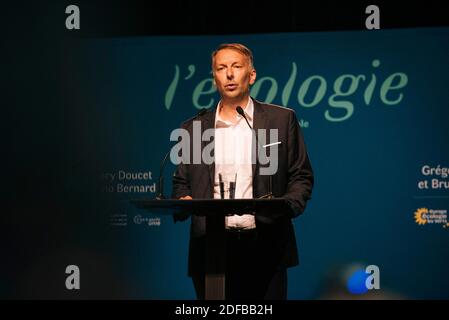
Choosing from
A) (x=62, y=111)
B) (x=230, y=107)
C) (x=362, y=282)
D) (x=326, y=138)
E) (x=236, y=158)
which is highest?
(x=62, y=111)

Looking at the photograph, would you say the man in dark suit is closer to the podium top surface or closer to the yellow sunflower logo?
the podium top surface

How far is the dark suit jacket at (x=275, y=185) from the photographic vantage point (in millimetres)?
3883

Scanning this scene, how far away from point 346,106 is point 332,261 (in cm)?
119

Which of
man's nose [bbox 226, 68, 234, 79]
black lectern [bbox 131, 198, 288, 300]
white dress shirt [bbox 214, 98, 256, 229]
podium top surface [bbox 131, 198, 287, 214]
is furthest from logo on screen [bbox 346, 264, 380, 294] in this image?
podium top surface [bbox 131, 198, 287, 214]

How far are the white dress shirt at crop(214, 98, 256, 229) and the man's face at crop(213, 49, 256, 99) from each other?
0.11 metres

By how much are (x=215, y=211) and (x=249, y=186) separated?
0.73 meters

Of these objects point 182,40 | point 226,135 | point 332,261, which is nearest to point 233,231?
point 226,135

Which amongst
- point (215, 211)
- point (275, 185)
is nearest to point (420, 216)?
point (275, 185)

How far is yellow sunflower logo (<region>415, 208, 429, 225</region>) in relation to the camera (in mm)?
5613

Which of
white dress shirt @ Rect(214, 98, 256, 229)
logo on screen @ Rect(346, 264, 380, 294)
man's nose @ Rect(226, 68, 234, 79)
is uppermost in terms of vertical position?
man's nose @ Rect(226, 68, 234, 79)

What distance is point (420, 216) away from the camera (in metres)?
5.62

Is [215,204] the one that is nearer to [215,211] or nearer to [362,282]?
[215,211]

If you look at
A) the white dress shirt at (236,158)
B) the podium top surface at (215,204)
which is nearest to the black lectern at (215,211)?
the podium top surface at (215,204)

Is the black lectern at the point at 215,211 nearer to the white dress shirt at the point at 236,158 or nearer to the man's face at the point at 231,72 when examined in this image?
the white dress shirt at the point at 236,158
